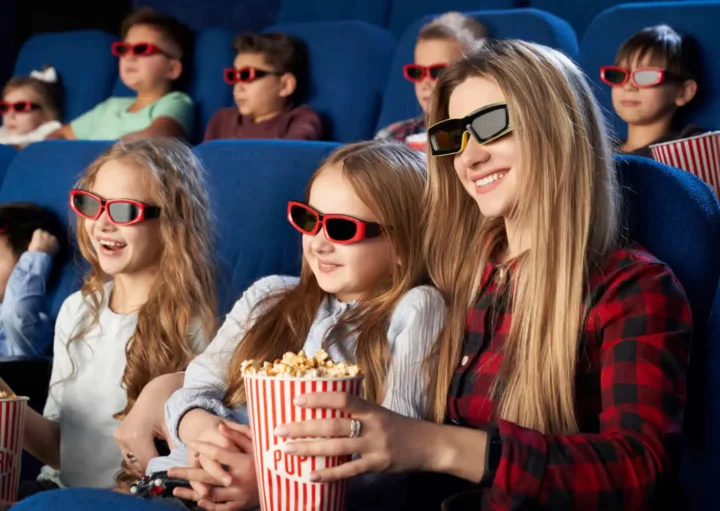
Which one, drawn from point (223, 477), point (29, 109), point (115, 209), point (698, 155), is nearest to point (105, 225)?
point (115, 209)

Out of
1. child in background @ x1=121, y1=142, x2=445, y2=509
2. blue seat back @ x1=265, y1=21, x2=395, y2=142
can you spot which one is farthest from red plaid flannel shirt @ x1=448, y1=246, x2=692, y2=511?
blue seat back @ x1=265, y1=21, x2=395, y2=142

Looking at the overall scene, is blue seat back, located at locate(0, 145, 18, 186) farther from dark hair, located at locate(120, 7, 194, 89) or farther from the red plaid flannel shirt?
the red plaid flannel shirt

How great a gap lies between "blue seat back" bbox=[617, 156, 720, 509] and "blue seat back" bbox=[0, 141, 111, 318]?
3.68 feet

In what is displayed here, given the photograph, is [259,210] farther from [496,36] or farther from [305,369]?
[496,36]

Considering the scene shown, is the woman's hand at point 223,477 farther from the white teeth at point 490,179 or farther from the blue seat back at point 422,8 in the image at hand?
the blue seat back at point 422,8

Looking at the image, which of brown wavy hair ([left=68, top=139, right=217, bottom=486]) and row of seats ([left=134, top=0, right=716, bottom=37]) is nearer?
brown wavy hair ([left=68, top=139, right=217, bottom=486])

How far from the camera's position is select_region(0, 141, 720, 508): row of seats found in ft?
3.31

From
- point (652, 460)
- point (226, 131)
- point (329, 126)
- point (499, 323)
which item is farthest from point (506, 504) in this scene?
point (226, 131)

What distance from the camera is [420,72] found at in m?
2.35

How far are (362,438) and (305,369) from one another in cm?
8

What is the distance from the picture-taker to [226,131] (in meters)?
2.84

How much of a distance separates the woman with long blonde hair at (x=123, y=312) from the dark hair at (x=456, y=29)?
2.98 feet

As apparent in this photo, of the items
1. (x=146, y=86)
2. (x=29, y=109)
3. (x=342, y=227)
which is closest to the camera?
(x=342, y=227)

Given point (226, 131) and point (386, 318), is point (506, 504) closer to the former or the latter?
point (386, 318)
